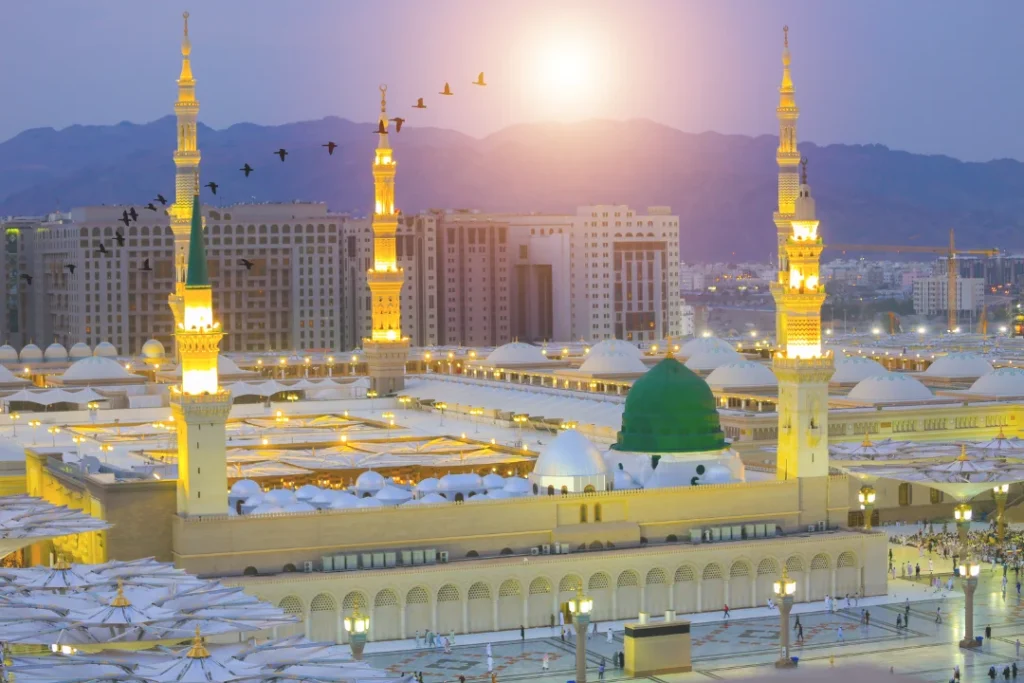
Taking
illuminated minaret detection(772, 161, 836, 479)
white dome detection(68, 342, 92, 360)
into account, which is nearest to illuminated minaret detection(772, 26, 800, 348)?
illuminated minaret detection(772, 161, 836, 479)

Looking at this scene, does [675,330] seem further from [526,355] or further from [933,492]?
[933,492]

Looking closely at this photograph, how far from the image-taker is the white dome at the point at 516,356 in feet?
290

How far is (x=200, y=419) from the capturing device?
4319cm

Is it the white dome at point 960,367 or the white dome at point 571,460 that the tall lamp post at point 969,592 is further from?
the white dome at point 960,367

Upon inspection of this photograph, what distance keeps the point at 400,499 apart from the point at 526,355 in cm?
4429

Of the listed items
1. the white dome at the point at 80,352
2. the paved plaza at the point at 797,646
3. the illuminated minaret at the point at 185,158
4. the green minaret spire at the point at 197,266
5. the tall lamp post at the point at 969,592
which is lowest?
the paved plaza at the point at 797,646

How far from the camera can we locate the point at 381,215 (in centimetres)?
7062

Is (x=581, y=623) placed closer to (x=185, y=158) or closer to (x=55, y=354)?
(x=185, y=158)

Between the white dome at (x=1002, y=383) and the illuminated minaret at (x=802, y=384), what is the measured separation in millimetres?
20656

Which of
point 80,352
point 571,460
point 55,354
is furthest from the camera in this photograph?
point 80,352

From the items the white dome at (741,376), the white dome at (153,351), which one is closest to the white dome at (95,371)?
the white dome at (153,351)

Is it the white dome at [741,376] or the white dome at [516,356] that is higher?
Result: the white dome at [516,356]

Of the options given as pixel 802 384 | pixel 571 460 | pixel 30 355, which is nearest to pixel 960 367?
pixel 802 384

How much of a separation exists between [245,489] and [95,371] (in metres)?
42.0
